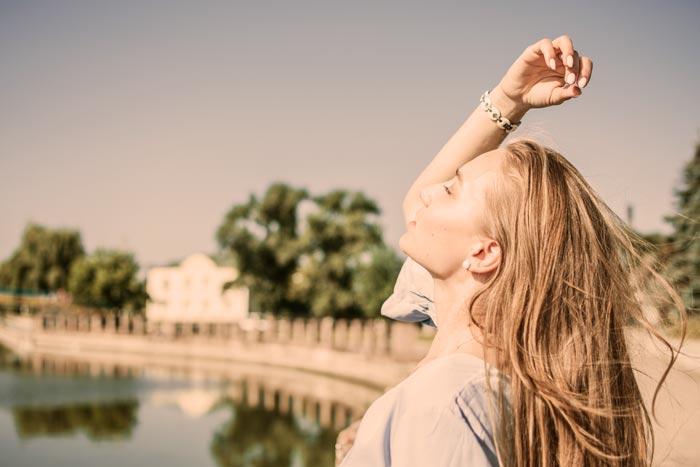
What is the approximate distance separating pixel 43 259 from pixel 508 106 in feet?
184

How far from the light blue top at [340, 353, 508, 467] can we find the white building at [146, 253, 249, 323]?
57.2 m

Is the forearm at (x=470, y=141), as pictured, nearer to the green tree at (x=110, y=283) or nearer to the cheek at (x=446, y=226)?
the cheek at (x=446, y=226)

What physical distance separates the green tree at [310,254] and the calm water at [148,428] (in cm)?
802

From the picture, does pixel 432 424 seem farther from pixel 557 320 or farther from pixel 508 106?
pixel 508 106

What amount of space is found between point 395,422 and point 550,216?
0.41m

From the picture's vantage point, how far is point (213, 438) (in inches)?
626

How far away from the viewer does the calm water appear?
1419 cm

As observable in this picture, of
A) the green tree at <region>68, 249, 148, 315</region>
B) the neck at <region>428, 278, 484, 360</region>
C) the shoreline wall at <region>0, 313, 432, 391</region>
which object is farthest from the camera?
the green tree at <region>68, 249, 148, 315</region>

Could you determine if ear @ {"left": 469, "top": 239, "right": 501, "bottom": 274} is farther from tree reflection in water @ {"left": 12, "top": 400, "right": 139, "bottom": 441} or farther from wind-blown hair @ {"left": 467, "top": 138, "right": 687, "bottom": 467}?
tree reflection in water @ {"left": 12, "top": 400, "right": 139, "bottom": 441}

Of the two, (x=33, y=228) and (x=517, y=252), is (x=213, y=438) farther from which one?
(x=33, y=228)

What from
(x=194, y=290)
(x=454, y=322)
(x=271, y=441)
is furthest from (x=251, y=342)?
(x=194, y=290)

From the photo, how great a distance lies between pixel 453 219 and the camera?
1.15 m

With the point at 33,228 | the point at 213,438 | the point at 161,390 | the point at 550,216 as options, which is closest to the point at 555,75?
the point at 550,216

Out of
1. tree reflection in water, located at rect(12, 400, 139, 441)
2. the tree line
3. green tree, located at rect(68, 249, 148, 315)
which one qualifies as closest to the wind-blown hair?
tree reflection in water, located at rect(12, 400, 139, 441)
